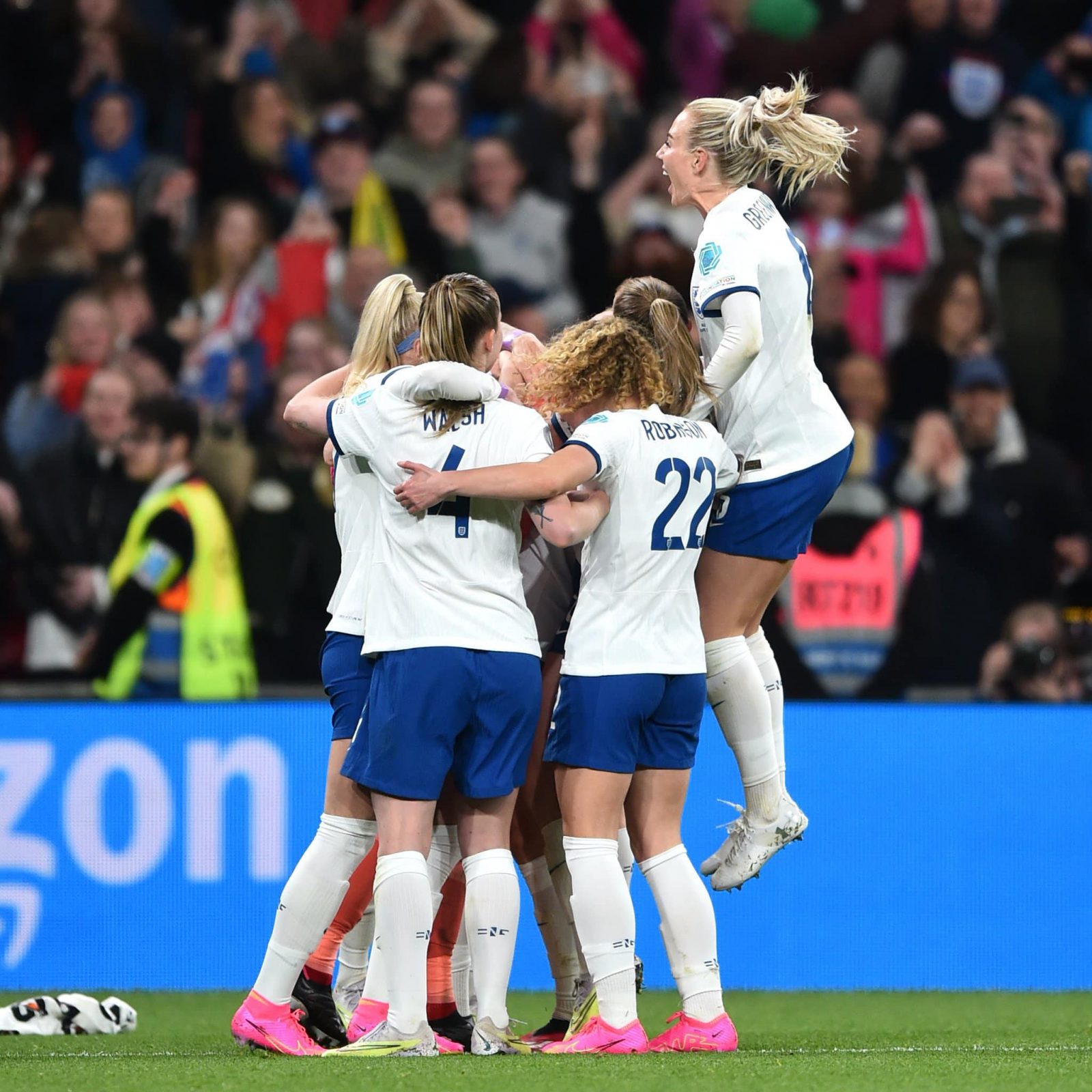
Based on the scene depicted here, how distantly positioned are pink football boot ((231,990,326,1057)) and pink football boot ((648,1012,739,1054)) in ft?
3.06

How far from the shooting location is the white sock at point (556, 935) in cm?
543

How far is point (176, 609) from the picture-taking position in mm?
8656

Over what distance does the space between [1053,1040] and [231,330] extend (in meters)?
6.20

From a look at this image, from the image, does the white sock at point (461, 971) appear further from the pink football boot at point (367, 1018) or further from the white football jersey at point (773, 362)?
the white football jersey at point (773, 362)

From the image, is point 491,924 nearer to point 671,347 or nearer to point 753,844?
point 753,844

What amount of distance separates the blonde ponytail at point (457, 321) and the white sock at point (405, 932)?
120cm

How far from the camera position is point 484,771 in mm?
4820

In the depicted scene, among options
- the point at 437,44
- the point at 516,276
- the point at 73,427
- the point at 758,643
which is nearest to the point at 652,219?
the point at 516,276

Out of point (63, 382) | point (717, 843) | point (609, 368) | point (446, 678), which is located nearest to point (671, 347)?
point (609, 368)

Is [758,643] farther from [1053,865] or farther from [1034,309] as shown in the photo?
[1034,309]

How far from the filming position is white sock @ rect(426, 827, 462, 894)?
16.9 ft

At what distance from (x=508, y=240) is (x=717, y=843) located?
428 centimetres

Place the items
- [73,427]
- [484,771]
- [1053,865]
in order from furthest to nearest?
1. [73,427]
2. [1053,865]
3. [484,771]

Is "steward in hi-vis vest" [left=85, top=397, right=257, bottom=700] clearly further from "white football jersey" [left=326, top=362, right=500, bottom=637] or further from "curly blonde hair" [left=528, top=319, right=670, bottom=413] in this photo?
"curly blonde hair" [left=528, top=319, right=670, bottom=413]
